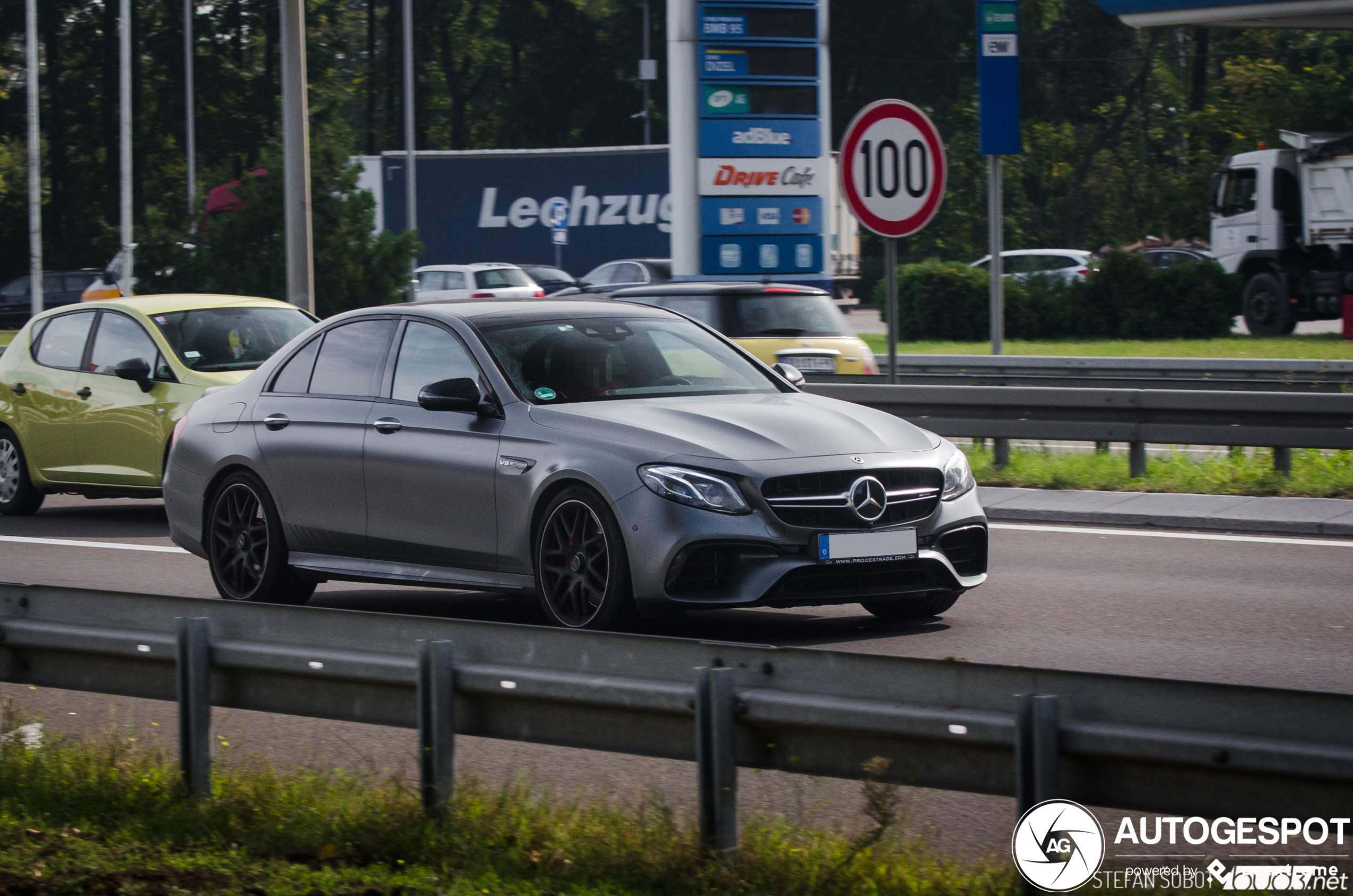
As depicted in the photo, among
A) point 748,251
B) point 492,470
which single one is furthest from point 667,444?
point 748,251

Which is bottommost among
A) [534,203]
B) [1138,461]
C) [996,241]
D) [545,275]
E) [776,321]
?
[1138,461]

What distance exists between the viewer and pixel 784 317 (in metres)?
16.0

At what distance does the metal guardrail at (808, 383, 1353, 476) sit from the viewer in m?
13.0

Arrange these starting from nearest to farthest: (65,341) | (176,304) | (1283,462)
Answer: (1283,462), (176,304), (65,341)

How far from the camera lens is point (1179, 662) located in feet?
24.6

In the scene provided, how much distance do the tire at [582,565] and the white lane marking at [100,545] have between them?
4.46 metres

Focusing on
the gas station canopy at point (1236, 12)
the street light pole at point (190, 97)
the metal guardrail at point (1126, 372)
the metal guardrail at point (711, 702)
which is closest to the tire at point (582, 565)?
the metal guardrail at point (711, 702)

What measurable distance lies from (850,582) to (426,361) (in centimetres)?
235

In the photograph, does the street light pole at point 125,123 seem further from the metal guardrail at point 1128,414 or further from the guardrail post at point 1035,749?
the guardrail post at point 1035,749

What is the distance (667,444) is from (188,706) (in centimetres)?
277

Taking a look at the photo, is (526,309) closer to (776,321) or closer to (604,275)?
(776,321)

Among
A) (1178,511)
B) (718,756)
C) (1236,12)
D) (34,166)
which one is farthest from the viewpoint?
(34,166)

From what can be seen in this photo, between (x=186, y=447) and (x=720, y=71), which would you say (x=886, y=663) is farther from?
(x=720, y=71)

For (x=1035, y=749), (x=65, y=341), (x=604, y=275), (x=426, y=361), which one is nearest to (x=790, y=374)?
(x=426, y=361)
